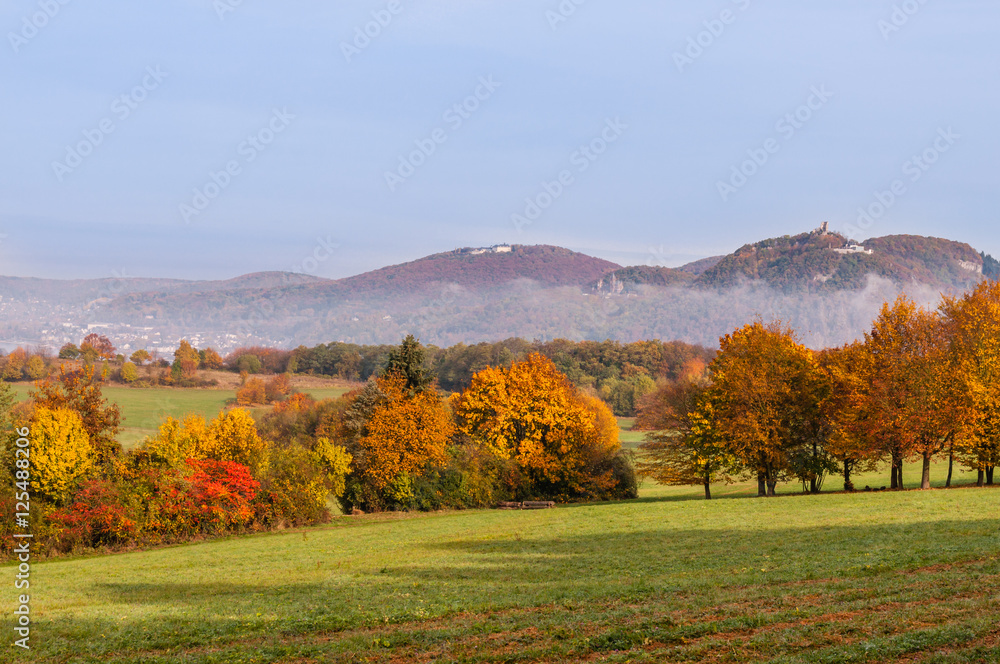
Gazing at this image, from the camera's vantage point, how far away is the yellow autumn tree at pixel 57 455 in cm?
3919

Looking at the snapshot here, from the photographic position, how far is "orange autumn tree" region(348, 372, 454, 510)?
51969 millimetres

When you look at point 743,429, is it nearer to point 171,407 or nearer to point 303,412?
point 303,412

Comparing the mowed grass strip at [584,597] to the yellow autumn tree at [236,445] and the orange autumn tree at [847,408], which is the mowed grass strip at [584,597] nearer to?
the orange autumn tree at [847,408]

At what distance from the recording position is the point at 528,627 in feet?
→ 43.8

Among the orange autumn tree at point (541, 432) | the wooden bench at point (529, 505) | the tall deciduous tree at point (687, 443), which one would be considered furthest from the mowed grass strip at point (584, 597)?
the orange autumn tree at point (541, 432)

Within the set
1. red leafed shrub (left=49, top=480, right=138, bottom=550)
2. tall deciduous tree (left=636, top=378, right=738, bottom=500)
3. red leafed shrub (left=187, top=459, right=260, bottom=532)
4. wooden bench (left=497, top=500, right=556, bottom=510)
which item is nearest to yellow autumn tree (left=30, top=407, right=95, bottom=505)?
red leafed shrub (left=49, top=480, right=138, bottom=550)

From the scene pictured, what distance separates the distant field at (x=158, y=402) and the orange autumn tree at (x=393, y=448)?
39.7 meters

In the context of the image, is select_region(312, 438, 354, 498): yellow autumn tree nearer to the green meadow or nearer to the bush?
the bush

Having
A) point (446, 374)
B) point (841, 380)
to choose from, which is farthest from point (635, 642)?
point (446, 374)

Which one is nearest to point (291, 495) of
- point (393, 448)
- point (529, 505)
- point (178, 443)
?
point (178, 443)

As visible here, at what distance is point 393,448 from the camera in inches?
2069

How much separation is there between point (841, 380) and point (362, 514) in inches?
1317

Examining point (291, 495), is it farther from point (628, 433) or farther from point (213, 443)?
point (628, 433)

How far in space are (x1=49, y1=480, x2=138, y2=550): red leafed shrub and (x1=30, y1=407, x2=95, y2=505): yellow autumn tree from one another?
1008 millimetres
